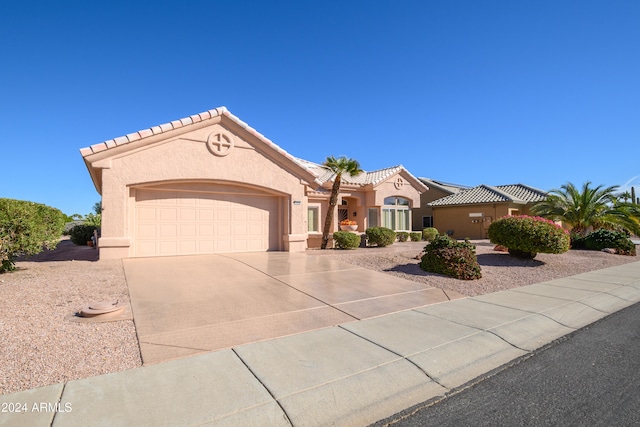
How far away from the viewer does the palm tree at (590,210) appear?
1841 cm

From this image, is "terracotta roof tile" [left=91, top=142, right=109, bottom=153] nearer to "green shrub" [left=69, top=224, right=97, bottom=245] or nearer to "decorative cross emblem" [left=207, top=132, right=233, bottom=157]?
"decorative cross emblem" [left=207, top=132, right=233, bottom=157]

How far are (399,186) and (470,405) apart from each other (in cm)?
1984

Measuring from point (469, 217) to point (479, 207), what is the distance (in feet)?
3.79

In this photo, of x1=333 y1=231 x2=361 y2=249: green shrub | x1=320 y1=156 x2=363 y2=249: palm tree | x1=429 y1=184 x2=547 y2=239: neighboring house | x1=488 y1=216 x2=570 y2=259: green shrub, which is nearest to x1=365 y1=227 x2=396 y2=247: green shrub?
x1=333 y1=231 x2=361 y2=249: green shrub

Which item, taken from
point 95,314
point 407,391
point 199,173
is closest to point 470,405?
point 407,391

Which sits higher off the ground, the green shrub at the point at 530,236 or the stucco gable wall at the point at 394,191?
the stucco gable wall at the point at 394,191

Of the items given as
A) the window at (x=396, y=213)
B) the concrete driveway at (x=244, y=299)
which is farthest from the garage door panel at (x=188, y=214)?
the window at (x=396, y=213)

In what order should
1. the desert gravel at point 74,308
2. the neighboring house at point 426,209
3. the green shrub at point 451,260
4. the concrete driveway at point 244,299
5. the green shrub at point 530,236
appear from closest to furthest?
the desert gravel at point 74,308
the concrete driveway at point 244,299
the green shrub at point 451,260
the green shrub at point 530,236
the neighboring house at point 426,209

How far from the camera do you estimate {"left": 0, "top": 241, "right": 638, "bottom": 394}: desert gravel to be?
12.0ft

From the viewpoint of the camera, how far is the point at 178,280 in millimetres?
8102

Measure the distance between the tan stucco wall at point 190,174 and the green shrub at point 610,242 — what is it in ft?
49.9

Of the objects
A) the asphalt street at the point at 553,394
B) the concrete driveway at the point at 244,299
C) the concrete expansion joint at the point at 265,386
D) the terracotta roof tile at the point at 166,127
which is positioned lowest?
the asphalt street at the point at 553,394

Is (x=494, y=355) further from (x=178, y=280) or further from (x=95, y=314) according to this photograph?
(x=178, y=280)

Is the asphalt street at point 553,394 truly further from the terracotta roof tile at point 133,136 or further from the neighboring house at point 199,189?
the terracotta roof tile at point 133,136
